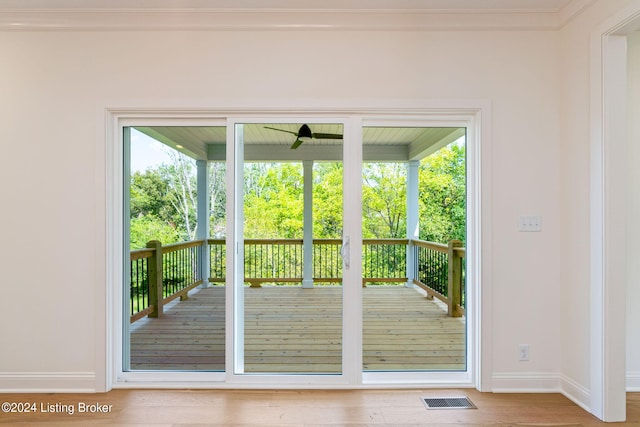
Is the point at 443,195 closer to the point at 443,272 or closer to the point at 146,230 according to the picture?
the point at 443,272

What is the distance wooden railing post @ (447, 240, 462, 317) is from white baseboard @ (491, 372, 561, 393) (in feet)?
1.71

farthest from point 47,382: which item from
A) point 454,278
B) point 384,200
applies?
point 454,278

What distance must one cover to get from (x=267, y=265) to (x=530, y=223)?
1981 mm

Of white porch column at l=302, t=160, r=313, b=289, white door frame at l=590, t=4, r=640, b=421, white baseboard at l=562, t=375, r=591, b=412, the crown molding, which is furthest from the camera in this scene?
white porch column at l=302, t=160, r=313, b=289

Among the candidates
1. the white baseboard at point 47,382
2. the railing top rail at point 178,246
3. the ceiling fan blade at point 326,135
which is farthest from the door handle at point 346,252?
the white baseboard at point 47,382

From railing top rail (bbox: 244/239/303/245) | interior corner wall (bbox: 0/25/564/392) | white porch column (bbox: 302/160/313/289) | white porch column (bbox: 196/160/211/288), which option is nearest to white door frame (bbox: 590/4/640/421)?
interior corner wall (bbox: 0/25/564/392)

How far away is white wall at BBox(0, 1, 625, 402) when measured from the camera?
2.69m

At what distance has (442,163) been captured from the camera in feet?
9.61

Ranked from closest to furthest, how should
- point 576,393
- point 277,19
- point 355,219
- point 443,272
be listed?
point 576,393 → point 277,19 → point 355,219 → point 443,272

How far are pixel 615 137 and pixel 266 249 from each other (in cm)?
244

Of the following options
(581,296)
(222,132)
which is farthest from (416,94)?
(581,296)

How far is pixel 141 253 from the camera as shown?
291 centimetres

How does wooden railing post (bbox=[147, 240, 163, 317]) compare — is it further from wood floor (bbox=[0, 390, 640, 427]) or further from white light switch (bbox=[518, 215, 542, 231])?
white light switch (bbox=[518, 215, 542, 231])

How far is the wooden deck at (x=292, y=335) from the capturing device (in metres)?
2.88
